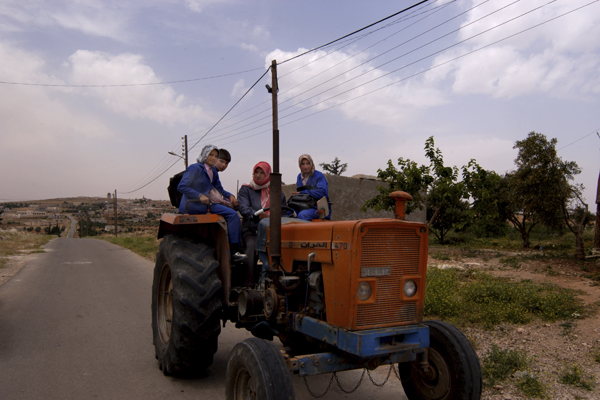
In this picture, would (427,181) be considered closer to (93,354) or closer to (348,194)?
(348,194)

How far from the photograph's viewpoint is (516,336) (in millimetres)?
5336

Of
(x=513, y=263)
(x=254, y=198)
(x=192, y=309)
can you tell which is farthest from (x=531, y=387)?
(x=513, y=263)

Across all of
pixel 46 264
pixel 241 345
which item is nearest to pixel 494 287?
pixel 241 345

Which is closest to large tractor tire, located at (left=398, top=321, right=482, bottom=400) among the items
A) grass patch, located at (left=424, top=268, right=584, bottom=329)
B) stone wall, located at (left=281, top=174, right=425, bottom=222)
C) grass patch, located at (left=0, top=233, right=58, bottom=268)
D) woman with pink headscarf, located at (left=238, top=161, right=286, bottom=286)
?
woman with pink headscarf, located at (left=238, top=161, right=286, bottom=286)

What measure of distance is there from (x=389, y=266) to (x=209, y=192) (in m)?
2.55

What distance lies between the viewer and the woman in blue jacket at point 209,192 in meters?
4.40

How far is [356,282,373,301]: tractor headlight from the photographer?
9.54 ft

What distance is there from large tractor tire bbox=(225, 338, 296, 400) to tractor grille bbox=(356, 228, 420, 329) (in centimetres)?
60

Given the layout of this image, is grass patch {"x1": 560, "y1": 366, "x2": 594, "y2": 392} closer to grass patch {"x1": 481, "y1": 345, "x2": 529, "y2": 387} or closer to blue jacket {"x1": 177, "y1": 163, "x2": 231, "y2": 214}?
grass patch {"x1": 481, "y1": 345, "x2": 529, "y2": 387}

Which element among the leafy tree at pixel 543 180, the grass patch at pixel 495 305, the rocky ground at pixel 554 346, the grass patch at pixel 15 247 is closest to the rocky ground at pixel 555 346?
the rocky ground at pixel 554 346

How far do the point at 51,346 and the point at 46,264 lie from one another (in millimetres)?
10856

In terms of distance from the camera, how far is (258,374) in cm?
270

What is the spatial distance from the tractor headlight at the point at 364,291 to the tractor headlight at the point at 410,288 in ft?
1.06

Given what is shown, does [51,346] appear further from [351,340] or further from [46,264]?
[46,264]
